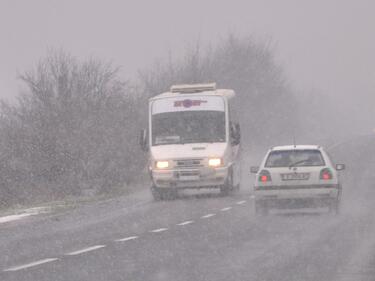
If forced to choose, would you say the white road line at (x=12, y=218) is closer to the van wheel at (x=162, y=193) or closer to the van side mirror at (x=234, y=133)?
the van wheel at (x=162, y=193)

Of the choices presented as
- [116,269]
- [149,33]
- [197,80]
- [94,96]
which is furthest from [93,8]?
[116,269]

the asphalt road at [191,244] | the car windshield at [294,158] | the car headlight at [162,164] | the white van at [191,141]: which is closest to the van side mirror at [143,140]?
the white van at [191,141]

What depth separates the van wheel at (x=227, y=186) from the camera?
27.6 metres

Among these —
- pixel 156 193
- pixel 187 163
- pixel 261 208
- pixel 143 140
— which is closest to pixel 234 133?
pixel 187 163

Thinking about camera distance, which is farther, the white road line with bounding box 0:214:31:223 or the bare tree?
the bare tree

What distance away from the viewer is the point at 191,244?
49.8ft

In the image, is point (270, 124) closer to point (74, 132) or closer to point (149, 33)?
point (74, 132)

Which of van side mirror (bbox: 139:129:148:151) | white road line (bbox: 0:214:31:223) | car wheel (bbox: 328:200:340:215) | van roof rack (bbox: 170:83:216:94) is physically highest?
van roof rack (bbox: 170:83:216:94)

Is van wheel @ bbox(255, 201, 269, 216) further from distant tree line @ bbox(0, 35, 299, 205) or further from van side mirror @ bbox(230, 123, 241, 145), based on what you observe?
distant tree line @ bbox(0, 35, 299, 205)

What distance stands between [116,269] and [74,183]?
25.2m

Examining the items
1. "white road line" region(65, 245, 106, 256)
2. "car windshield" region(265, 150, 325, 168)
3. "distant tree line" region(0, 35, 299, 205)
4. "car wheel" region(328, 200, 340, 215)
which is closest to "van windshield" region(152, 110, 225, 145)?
"car windshield" region(265, 150, 325, 168)

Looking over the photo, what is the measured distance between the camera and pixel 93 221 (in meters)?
20.8

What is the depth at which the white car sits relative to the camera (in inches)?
810

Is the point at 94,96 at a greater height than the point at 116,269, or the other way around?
the point at 94,96
